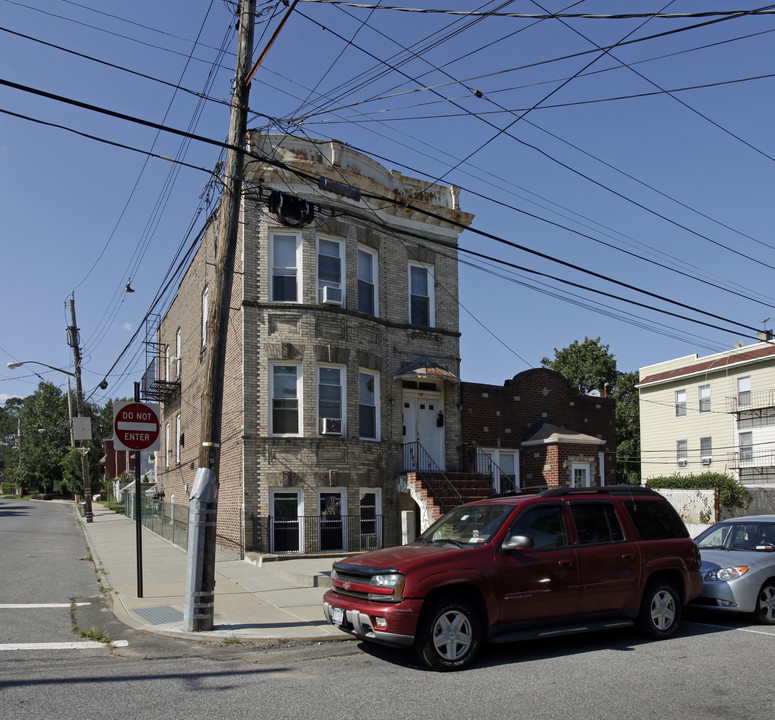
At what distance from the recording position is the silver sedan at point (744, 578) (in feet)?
30.9

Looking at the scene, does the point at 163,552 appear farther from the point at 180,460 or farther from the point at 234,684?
the point at 234,684

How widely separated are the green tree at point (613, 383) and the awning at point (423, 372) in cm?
3311

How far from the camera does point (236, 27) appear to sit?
11.1m

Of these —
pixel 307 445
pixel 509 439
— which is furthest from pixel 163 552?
pixel 509 439

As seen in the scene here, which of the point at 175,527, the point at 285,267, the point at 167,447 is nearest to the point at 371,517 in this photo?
the point at 175,527

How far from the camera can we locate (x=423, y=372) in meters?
19.0

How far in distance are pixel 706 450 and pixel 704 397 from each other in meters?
2.68

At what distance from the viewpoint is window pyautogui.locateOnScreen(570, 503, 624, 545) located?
8516mm

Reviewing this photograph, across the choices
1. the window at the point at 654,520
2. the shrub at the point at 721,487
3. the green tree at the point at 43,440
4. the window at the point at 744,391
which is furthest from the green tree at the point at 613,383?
the green tree at the point at 43,440

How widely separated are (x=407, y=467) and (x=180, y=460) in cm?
962

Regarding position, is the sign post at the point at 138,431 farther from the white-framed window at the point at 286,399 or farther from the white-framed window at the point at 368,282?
the white-framed window at the point at 368,282

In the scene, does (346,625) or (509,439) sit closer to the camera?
(346,625)

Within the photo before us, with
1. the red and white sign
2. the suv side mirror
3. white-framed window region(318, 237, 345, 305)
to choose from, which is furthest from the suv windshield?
white-framed window region(318, 237, 345, 305)

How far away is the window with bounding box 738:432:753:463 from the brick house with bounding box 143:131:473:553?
21.0m
